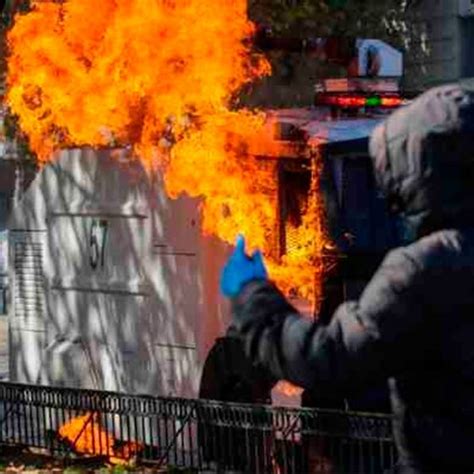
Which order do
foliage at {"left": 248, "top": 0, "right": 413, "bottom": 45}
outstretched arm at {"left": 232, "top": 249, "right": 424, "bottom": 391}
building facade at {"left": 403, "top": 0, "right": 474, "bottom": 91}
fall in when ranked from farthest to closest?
building facade at {"left": 403, "top": 0, "right": 474, "bottom": 91} < foliage at {"left": 248, "top": 0, "right": 413, "bottom": 45} < outstretched arm at {"left": 232, "top": 249, "right": 424, "bottom": 391}

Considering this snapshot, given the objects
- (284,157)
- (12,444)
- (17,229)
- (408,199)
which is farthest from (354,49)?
(408,199)

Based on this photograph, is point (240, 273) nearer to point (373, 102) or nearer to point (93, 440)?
point (373, 102)

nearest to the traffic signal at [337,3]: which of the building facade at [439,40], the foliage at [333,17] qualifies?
the foliage at [333,17]

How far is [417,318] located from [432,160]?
0.35m

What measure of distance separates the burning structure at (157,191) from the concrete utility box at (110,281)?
1 centimetres

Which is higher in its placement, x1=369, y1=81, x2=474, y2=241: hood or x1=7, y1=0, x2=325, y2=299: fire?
x1=7, y1=0, x2=325, y2=299: fire

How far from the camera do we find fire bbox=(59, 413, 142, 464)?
26.4 feet

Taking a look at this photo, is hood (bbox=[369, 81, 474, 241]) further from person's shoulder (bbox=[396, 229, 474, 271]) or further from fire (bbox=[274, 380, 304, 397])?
fire (bbox=[274, 380, 304, 397])

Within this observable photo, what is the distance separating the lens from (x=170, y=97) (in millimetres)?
7949

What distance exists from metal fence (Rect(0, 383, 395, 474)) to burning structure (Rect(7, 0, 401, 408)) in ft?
0.93

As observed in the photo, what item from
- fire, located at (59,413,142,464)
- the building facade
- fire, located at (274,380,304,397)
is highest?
the building facade

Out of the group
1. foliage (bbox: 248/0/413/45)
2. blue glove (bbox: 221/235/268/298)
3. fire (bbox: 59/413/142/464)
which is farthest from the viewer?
foliage (bbox: 248/0/413/45)

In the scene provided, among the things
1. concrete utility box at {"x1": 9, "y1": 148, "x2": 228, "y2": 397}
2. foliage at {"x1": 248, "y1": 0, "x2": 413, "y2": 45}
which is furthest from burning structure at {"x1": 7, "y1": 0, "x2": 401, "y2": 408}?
foliage at {"x1": 248, "y1": 0, "x2": 413, "y2": 45}

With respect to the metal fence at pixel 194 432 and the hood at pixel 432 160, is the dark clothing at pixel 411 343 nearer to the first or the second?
the hood at pixel 432 160
